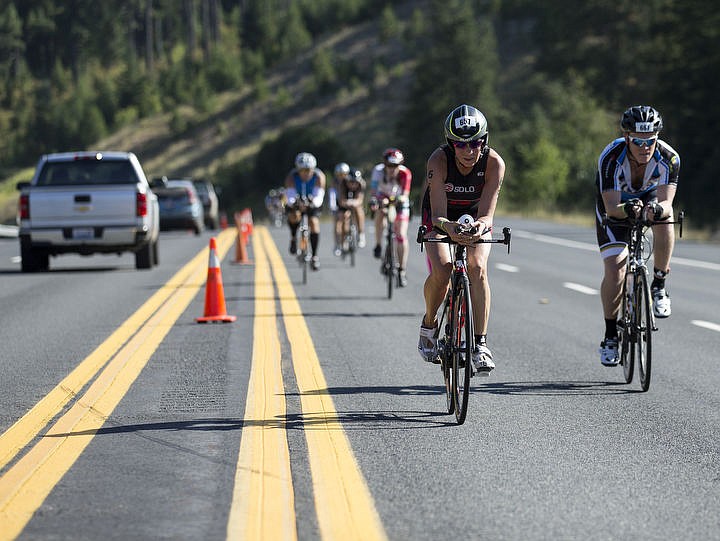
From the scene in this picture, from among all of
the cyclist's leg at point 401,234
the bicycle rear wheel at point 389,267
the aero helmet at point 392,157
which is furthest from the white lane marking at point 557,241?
the bicycle rear wheel at point 389,267

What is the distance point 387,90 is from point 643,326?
143m

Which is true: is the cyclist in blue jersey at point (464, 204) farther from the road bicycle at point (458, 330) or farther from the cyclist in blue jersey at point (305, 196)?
the cyclist in blue jersey at point (305, 196)

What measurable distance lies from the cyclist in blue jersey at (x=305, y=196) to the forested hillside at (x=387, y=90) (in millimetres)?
39114

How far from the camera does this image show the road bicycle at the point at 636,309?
8969 millimetres

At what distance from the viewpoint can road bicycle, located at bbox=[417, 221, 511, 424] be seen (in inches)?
303

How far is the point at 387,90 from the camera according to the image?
150 metres

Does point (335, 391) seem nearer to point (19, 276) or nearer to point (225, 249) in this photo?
point (19, 276)

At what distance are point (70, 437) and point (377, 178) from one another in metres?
11.3

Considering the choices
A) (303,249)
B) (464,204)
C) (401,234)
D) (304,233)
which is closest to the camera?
(464,204)

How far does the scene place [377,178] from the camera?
18203 millimetres

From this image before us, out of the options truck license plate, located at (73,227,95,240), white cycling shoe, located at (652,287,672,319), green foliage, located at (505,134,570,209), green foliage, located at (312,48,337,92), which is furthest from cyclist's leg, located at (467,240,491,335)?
green foliage, located at (312,48,337,92)

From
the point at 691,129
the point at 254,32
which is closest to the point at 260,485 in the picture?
the point at 691,129

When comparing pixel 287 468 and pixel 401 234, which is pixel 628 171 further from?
pixel 401 234

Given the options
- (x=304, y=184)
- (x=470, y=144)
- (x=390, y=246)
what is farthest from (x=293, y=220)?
(x=470, y=144)
